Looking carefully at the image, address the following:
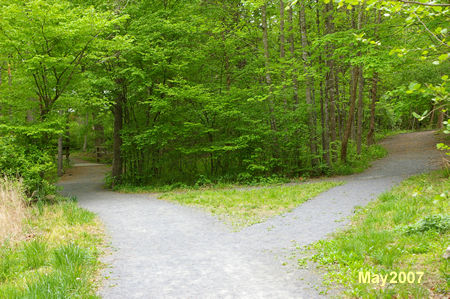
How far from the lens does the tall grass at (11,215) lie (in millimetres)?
6332

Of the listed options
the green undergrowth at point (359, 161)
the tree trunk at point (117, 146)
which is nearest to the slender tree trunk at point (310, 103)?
the green undergrowth at point (359, 161)

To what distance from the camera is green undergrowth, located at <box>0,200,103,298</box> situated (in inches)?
146

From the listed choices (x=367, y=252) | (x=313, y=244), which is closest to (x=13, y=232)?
(x=313, y=244)

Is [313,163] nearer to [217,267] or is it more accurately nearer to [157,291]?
[217,267]

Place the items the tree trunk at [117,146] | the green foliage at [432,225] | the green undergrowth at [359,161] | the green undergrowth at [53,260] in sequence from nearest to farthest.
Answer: the green undergrowth at [53,260] < the green foliage at [432,225] < the green undergrowth at [359,161] < the tree trunk at [117,146]

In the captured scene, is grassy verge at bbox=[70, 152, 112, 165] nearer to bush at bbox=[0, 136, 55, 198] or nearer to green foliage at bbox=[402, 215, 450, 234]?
bush at bbox=[0, 136, 55, 198]

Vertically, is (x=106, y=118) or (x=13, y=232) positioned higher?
(x=106, y=118)

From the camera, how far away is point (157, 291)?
396 centimetres

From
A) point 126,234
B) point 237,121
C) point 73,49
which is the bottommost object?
point 126,234

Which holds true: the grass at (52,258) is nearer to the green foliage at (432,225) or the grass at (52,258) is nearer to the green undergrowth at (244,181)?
the green foliage at (432,225)

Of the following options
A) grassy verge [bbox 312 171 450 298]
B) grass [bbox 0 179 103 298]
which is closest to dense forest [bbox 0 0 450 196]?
grass [bbox 0 179 103 298]

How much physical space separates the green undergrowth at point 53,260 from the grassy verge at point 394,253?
3094mm

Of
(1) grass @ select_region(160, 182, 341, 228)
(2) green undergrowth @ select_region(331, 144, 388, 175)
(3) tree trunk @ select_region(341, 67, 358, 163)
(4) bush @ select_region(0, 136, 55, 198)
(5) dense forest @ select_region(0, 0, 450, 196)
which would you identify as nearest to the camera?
(1) grass @ select_region(160, 182, 341, 228)

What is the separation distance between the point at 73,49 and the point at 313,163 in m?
10.8
